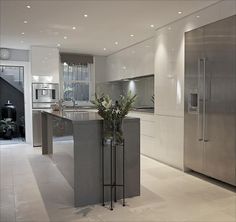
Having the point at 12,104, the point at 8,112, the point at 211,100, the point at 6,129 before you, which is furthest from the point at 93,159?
the point at 12,104

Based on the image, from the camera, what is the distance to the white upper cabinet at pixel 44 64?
6.66 metres

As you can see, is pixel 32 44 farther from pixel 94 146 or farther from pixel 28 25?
pixel 94 146

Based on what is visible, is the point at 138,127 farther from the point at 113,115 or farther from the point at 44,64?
the point at 44,64

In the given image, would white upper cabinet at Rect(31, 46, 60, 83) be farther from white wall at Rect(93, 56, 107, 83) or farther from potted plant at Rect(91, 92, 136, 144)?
potted plant at Rect(91, 92, 136, 144)

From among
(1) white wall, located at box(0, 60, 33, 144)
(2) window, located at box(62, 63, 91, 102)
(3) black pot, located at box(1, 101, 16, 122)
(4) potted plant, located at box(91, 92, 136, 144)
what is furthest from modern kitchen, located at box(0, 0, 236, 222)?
(3) black pot, located at box(1, 101, 16, 122)

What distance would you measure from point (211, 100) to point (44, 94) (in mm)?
4612

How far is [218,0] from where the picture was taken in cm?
350

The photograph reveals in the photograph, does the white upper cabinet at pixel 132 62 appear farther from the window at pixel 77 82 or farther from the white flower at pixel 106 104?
the white flower at pixel 106 104

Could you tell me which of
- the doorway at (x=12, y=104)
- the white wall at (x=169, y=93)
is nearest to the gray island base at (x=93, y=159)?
the white wall at (x=169, y=93)

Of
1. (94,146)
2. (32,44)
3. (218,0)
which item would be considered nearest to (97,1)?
(218,0)

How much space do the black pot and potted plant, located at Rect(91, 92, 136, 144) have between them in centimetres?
649

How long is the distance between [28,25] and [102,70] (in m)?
3.65

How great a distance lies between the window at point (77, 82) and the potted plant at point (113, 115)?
5176 millimetres

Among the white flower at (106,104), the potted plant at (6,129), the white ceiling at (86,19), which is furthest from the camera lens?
the potted plant at (6,129)
